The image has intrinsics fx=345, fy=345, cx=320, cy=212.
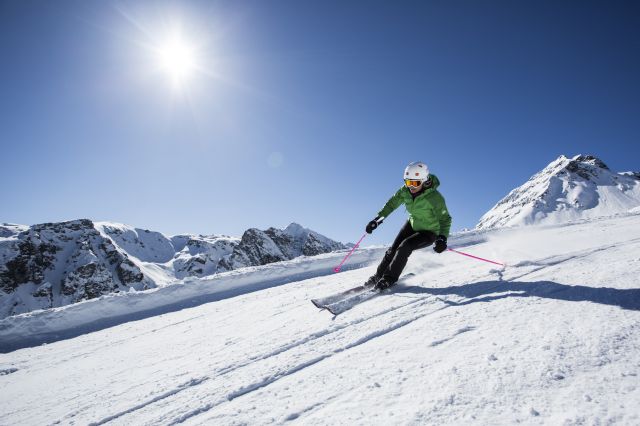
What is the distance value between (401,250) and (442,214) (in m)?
1.02

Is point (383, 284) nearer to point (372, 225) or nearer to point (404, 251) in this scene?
point (404, 251)

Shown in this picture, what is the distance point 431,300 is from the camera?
13.3 feet

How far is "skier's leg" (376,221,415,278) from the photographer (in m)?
5.77

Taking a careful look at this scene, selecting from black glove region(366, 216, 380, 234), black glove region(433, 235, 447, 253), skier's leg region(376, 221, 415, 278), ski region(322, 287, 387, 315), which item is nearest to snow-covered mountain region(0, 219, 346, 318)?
black glove region(366, 216, 380, 234)

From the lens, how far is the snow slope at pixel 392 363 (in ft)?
6.44

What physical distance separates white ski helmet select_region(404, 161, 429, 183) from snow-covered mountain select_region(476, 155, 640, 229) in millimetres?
154490

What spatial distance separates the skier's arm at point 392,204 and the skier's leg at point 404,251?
3.06 feet

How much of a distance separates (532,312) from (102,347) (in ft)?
18.4

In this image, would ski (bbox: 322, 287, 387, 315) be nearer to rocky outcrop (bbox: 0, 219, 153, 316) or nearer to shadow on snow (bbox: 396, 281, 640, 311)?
shadow on snow (bbox: 396, 281, 640, 311)

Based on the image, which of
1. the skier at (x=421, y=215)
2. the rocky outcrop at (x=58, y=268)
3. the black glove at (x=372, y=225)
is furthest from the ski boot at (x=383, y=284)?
the rocky outcrop at (x=58, y=268)

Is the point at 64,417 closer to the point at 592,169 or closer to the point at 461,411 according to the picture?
the point at 461,411

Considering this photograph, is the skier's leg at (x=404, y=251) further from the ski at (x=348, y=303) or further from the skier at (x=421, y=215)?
the ski at (x=348, y=303)

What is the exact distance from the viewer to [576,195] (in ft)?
523

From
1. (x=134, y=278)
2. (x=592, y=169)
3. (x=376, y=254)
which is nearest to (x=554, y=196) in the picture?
→ (x=592, y=169)
